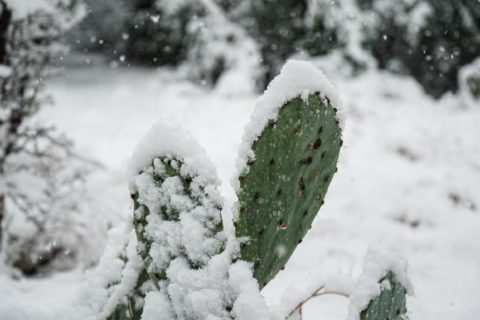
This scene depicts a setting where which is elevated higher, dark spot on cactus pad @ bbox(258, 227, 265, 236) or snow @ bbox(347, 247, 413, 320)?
dark spot on cactus pad @ bbox(258, 227, 265, 236)

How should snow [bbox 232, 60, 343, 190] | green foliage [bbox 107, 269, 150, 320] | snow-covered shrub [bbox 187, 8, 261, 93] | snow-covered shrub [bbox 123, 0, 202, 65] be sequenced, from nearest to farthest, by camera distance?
snow [bbox 232, 60, 343, 190]
green foliage [bbox 107, 269, 150, 320]
snow-covered shrub [bbox 187, 8, 261, 93]
snow-covered shrub [bbox 123, 0, 202, 65]

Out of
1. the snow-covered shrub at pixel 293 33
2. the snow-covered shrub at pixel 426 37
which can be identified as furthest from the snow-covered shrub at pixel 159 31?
the snow-covered shrub at pixel 426 37

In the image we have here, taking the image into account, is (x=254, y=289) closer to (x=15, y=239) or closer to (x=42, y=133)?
(x=42, y=133)

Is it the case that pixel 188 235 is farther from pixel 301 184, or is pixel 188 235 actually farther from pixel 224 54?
pixel 224 54

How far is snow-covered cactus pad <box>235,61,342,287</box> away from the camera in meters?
1.13

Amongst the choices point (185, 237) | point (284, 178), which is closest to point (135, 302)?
point (185, 237)

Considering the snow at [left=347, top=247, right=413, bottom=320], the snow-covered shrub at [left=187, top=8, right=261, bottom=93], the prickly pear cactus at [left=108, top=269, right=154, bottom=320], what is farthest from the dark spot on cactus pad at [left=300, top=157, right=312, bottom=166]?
the snow-covered shrub at [left=187, top=8, right=261, bottom=93]

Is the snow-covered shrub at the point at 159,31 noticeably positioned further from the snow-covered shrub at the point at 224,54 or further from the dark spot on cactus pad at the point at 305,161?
the dark spot on cactus pad at the point at 305,161

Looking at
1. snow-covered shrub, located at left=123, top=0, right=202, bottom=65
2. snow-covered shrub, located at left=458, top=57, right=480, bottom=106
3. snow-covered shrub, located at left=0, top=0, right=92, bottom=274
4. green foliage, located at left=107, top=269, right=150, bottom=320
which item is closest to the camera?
green foliage, located at left=107, top=269, right=150, bottom=320

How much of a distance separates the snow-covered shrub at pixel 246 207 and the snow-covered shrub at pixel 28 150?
4.86 feet

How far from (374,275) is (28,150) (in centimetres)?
218

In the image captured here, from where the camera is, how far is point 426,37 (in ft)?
30.0

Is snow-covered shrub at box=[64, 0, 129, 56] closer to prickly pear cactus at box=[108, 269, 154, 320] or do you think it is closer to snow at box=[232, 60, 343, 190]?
prickly pear cactus at box=[108, 269, 154, 320]

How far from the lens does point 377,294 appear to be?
1.21 metres
